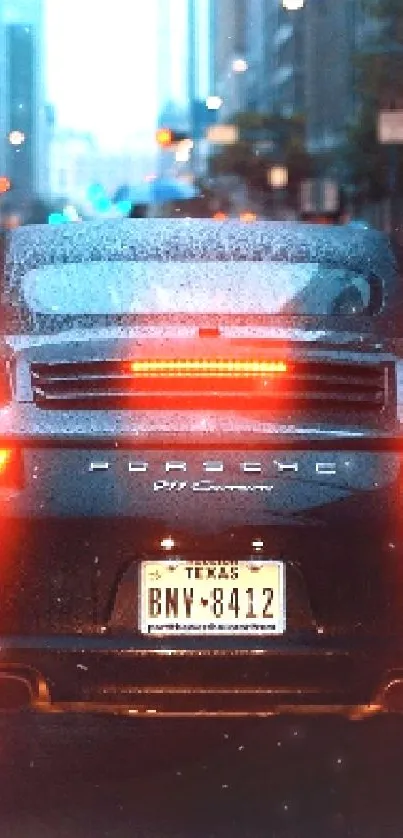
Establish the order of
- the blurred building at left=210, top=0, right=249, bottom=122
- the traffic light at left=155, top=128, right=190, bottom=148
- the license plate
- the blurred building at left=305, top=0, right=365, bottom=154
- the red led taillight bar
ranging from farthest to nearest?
the blurred building at left=210, top=0, right=249, bottom=122 → the blurred building at left=305, top=0, right=365, bottom=154 → the traffic light at left=155, top=128, right=190, bottom=148 → the red led taillight bar → the license plate

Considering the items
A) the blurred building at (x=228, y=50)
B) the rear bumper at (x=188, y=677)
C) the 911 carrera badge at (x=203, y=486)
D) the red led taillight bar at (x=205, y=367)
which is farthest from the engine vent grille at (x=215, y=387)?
the blurred building at (x=228, y=50)

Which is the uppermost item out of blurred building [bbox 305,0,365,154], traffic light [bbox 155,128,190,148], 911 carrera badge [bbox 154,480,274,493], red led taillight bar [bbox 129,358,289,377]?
red led taillight bar [bbox 129,358,289,377]

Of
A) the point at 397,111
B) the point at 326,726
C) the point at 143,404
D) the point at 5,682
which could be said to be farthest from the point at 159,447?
the point at 397,111

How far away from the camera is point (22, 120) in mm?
178625

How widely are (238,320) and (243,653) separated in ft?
3.58

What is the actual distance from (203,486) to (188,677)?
45cm

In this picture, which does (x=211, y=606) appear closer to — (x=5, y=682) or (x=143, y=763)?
(x=5, y=682)

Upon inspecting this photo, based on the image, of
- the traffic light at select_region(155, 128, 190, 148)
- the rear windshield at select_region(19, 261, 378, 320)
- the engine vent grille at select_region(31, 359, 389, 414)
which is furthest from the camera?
the traffic light at select_region(155, 128, 190, 148)

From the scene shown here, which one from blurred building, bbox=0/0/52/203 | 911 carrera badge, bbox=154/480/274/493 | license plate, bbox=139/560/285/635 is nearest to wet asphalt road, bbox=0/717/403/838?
license plate, bbox=139/560/285/635

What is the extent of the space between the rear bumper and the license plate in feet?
0.20

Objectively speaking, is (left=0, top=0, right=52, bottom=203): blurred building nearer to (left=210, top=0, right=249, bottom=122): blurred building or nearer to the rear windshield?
(left=210, top=0, right=249, bottom=122): blurred building

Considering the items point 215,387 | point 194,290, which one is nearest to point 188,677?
point 215,387

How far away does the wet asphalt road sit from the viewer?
223 inches

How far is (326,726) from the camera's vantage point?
23.6 feet
